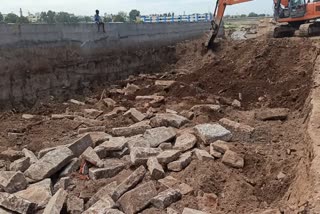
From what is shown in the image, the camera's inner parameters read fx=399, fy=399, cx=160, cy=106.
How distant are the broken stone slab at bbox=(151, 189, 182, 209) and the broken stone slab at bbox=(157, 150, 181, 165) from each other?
26.6 inches

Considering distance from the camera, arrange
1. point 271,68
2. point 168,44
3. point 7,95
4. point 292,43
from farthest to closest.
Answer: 1. point 168,44
2. point 292,43
3. point 271,68
4. point 7,95

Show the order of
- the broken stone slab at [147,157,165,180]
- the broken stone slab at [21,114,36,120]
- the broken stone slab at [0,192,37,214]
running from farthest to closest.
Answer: the broken stone slab at [21,114,36,120] → the broken stone slab at [147,157,165,180] → the broken stone slab at [0,192,37,214]

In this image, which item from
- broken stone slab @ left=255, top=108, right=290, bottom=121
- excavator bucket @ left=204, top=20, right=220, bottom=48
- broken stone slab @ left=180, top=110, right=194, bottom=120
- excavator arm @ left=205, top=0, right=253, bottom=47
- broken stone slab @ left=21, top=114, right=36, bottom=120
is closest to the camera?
broken stone slab @ left=180, top=110, right=194, bottom=120

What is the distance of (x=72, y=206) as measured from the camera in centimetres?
454

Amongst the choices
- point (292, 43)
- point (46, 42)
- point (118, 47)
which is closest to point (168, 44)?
point (118, 47)

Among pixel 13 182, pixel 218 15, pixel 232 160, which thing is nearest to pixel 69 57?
pixel 218 15

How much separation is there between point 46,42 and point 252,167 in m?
7.18

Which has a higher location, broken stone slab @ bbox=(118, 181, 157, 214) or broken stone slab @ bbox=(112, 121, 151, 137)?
broken stone slab @ bbox=(112, 121, 151, 137)

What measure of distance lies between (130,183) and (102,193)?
35cm

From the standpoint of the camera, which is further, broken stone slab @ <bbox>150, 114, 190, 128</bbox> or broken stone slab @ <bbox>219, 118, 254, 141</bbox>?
broken stone slab @ <bbox>150, 114, 190, 128</bbox>

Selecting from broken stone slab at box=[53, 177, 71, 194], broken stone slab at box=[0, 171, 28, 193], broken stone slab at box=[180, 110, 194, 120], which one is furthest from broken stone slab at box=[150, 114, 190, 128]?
broken stone slab at box=[0, 171, 28, 193]

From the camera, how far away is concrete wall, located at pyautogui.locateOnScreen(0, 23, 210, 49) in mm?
9711

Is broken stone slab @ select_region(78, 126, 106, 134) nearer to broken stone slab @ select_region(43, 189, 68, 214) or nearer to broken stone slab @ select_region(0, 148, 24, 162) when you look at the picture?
broken stone slab @ select_region(0, 148, 24, 162)

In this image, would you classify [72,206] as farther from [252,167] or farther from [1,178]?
Answer: [252,167]
